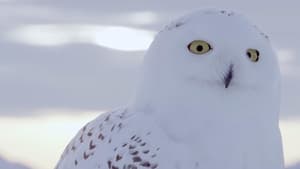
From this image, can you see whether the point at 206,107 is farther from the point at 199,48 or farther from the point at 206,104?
the point at 199,48

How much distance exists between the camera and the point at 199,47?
1076 cm

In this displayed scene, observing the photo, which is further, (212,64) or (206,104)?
(206,104)

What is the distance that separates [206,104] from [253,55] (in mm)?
Answer: 495

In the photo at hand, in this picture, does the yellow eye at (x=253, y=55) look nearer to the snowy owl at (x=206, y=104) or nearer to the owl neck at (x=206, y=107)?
the snowy owl at (x=206, y=104)

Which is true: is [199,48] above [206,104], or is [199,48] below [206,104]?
above

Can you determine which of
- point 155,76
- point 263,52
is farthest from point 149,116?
point 263,52

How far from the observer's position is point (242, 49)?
35.3 ft

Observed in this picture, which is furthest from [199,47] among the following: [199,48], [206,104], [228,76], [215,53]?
[206,104]

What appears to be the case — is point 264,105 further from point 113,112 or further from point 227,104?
point 113,112

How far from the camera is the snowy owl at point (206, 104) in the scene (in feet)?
35.2

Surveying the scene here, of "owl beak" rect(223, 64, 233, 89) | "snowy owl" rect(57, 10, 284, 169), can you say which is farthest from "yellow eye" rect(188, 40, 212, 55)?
"owl beak" rect(223, 64, 233, 89)

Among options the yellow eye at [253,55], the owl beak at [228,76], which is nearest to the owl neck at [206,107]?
the owl beak at [228,76]

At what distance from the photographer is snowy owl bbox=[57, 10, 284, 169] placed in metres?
10.7

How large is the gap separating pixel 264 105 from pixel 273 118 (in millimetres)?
→ 160
